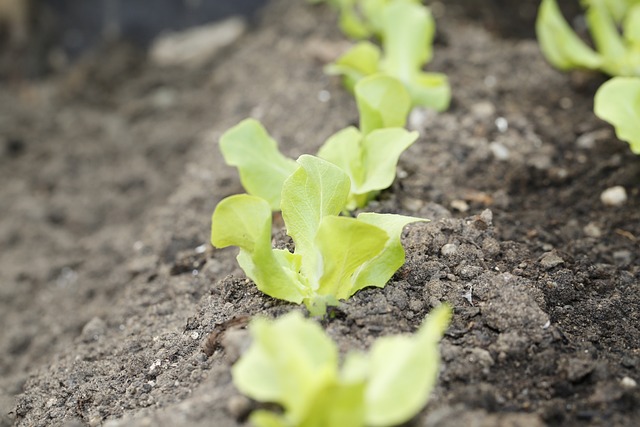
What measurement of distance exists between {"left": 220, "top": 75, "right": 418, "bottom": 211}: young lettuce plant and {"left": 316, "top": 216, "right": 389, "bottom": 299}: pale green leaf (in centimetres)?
26

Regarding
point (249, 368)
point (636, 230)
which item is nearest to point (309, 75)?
point (636, 230)

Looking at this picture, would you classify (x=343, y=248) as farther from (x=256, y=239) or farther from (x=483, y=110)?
(x=483, y=110)

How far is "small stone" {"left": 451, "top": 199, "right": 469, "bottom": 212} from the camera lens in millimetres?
1590

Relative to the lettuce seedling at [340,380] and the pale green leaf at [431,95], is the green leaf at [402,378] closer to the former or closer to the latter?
the lettuce seedling at [340,380]

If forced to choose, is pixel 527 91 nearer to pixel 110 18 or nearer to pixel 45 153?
pixel 45 153

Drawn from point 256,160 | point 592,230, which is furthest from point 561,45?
point 256,160

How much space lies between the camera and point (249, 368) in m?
0.86

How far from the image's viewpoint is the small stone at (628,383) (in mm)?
1043

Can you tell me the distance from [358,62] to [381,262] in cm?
83

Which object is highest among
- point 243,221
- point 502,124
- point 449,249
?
point 243,221

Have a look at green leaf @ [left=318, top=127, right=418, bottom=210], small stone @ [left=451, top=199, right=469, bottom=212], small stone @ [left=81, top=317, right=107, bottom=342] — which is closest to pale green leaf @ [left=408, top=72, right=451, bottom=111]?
small stone @ [left=451, top=199, right=469, bottom=212]

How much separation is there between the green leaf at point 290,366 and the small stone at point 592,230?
90 cm

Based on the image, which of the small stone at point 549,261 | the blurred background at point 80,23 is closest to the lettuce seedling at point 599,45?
the small stone at point 549,261

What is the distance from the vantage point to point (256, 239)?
1.09m
